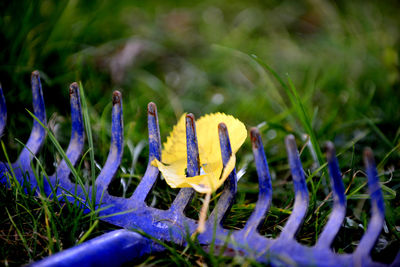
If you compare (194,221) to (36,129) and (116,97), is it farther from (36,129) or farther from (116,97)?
(36,129)

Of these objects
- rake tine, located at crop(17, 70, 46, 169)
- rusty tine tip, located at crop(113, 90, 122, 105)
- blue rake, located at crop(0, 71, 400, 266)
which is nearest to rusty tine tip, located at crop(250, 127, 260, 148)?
blue rake, located at crop(0, 71, 400, 266)

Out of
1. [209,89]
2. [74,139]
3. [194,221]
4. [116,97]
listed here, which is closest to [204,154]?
[194,221]

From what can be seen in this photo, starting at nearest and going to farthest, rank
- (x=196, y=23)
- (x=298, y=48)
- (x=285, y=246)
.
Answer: (x=285, y=246)
(x=298, y=48)
(x=196, y=23)

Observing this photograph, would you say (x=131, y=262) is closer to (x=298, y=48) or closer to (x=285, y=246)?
(x=285, y=246)

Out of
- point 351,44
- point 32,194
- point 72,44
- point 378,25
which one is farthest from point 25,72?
point 378,25

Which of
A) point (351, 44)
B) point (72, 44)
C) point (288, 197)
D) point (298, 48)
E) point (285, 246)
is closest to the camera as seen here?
point (285, 246)
